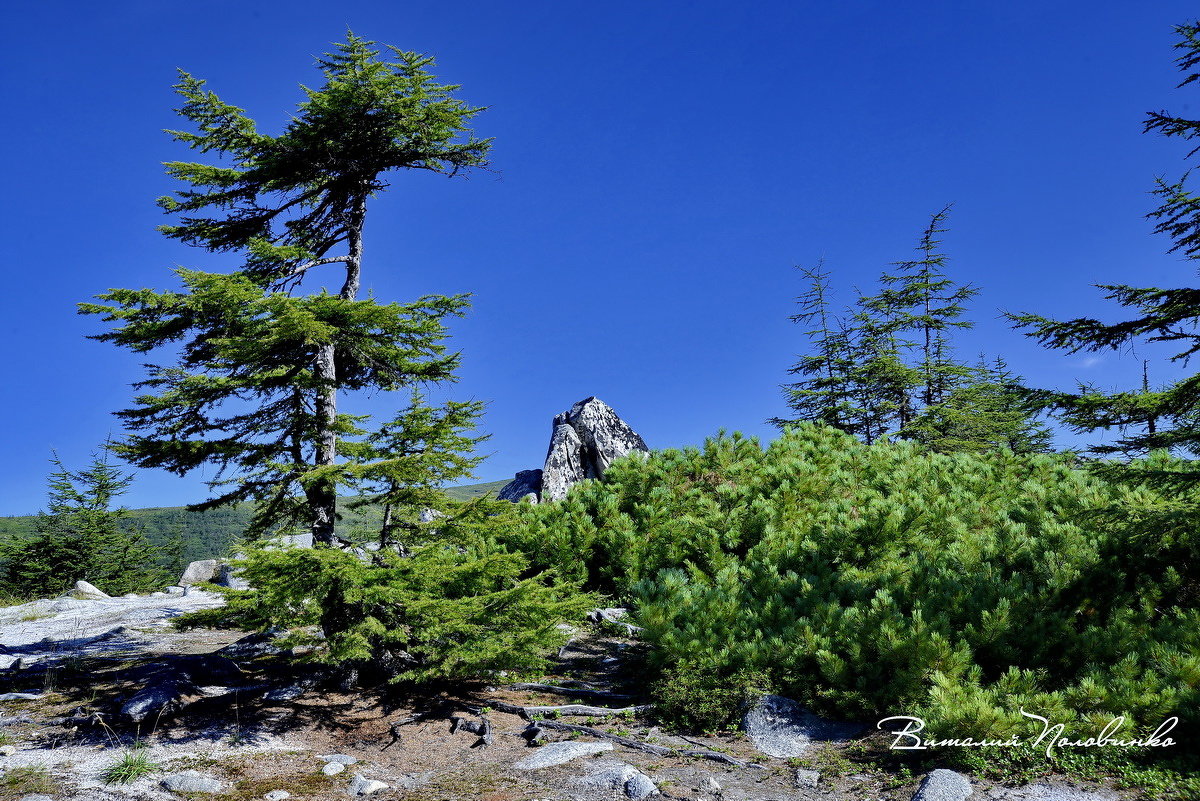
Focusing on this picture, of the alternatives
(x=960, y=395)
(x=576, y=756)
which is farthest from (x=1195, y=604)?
(x=960, y=395)

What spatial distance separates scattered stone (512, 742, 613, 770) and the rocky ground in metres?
0.02

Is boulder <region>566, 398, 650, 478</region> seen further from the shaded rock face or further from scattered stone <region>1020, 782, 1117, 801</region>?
scattered stone <region>1020, 782, 1117, 801</region>

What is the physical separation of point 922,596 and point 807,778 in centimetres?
286

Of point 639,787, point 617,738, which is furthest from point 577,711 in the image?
point 639,787

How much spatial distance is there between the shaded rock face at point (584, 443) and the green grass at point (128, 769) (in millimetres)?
15415

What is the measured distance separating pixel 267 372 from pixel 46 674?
5272 millimetres

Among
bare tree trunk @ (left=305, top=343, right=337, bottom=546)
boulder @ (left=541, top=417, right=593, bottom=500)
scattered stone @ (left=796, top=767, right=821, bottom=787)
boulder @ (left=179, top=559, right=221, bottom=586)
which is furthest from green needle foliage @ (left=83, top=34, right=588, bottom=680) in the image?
boulder @ (left=179, top=559, right=221, bottom=586)

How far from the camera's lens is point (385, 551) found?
21.7 ft

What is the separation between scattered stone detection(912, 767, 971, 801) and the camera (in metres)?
4.79

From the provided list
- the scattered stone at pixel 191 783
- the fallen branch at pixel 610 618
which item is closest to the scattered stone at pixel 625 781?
the scattered stone at pixel 191 783

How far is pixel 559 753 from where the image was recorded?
624cm

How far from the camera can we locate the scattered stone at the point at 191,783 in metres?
5.40

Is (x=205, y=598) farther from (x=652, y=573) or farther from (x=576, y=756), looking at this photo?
(x=576, y=756)

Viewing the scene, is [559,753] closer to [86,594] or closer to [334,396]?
[334,396]
